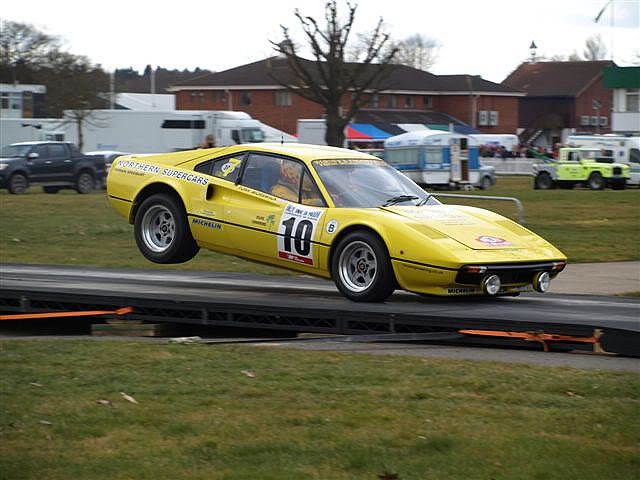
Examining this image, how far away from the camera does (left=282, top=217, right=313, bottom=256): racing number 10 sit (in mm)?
10125

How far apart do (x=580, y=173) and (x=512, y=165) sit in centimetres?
2191

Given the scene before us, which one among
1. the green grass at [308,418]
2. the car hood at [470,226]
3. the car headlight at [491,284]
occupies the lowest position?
the green grass at [308,418]

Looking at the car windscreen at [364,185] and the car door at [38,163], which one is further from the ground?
the car door at [38,163]

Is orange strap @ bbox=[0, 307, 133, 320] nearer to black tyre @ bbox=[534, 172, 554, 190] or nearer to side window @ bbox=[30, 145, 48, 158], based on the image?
side window @ bbox=[30, 145, 48, 158]

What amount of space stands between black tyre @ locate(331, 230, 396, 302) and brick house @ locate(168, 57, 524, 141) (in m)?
65.4

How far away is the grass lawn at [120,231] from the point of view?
57.2 feet

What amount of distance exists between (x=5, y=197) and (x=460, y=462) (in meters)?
29.1

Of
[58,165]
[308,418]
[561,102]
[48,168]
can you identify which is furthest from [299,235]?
[561,102]

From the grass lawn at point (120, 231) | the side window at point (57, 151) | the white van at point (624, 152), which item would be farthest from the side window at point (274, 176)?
the white van at point (624, 152)

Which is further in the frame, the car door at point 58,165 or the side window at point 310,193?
the car door at point 58,165

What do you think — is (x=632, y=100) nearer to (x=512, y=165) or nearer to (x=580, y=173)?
(x=512, y=165)

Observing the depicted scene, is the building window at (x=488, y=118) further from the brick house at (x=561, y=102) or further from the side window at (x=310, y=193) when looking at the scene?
the side window at (x=310, y=193)

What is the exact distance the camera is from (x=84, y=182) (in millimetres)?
36406

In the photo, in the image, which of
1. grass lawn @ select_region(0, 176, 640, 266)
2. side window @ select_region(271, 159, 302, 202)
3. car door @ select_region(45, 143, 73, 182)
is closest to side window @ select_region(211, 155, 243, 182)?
side window @ select_region(271, 159, 302, 202)
